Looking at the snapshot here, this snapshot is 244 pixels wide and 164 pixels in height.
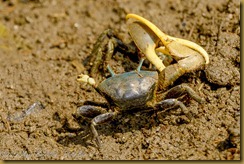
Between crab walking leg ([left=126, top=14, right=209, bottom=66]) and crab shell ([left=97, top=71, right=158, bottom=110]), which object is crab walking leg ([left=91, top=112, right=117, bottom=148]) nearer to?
crab shell ([left=97, top=71, right=158, bottom=110])

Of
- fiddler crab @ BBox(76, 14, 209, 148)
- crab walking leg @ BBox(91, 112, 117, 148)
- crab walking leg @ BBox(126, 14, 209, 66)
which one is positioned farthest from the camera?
crab walking leg @ BBox(126, 14, 209, 66)

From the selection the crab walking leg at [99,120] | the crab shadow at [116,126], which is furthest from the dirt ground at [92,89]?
the crab walking leg at [99,120]

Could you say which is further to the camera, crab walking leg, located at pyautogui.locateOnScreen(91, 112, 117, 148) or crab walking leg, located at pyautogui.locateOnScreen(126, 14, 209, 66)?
crab walking leg, located at pyautogui.locateOnScreen(126, 14, 209, 66)

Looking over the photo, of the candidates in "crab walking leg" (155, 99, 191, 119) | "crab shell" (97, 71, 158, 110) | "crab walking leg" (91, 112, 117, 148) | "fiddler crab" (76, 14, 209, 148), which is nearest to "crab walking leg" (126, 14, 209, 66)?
"fiddler crab" (76, 14, 209, 148)

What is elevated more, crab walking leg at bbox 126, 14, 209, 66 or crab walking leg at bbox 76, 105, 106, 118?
crab walking leg at bbox 126, 14, 209, 66

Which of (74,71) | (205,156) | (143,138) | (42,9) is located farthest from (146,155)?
(42,9)

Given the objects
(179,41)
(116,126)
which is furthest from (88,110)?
(179,41)

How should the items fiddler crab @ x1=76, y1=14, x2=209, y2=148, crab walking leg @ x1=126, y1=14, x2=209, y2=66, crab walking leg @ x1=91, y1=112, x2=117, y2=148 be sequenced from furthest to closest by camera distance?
crab walking leg @ x1=126, y1=14, x2=209, y2=66
fiddler crab @ x1=76, y1=14, x2=209, y2=148
crab walking leg @ x1=91, y1=112, x2=117, y2=148

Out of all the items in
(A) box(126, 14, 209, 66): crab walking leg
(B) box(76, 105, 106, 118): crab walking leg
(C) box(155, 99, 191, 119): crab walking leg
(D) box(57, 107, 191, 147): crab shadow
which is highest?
(A) box(126, 14, 209, 66): crab walking leg
